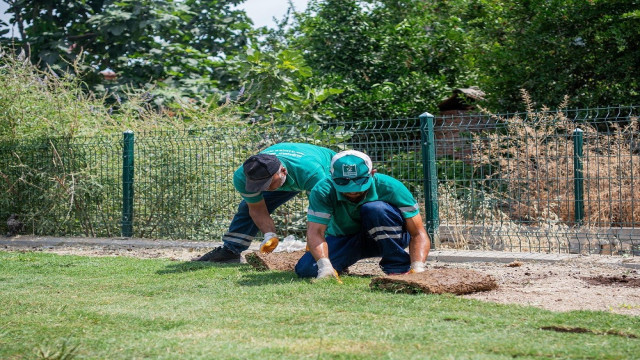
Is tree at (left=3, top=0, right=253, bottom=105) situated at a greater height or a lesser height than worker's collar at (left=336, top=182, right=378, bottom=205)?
greater

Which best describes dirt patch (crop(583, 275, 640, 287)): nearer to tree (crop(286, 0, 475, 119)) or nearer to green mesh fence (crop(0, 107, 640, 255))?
green mesh fence (crop(0, 107, 640, 255))

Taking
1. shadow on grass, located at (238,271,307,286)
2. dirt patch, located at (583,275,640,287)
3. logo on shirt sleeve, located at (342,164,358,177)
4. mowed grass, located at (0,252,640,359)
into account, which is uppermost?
logo on shirt sleeve, located at (342,164,358,177)

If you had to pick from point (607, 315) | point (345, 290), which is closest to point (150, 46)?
point (345, 290)

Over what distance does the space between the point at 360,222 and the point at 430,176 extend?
2.17 metres

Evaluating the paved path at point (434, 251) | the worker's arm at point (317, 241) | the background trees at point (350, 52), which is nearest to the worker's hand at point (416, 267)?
the worker's arm at point (317, 241)

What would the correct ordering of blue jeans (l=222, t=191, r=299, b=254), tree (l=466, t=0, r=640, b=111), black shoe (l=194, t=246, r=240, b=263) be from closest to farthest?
blue jeans (l=222, t=191, r=299, b=254) → black shoe (l=194, t=246, r=240, b=263) → tree (l=466, t=0, r=640, b=111)

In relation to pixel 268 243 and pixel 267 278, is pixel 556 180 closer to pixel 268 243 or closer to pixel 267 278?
pixel 268 243

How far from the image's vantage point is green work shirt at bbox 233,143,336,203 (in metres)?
6.32

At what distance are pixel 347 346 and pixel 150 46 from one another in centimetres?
1405

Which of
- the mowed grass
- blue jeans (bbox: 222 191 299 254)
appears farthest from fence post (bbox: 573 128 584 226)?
the mowed grass

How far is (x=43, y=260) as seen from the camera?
25.0ft

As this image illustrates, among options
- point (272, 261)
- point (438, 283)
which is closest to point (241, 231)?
point (272, 261)

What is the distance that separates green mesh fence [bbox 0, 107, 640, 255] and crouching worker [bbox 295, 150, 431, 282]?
2040 mm

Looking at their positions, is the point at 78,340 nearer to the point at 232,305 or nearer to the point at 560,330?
the point at 232,305
